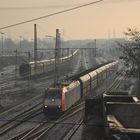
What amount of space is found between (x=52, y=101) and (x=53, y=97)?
348 millimetres

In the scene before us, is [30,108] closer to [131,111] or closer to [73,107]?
[73,107]

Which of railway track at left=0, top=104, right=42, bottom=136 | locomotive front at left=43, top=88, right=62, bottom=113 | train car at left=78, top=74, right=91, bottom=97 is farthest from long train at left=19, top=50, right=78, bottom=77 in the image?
locomotive front at left=43, top=88, right=62, bottom=113

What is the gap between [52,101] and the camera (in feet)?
127

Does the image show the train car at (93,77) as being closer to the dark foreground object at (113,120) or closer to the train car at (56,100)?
the train car at (56,100)

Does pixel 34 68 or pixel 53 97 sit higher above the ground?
pixel 34 68

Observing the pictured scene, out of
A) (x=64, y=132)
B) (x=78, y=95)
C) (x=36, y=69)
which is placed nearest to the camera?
(x=64, y=132)

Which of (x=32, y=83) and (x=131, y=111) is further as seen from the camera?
(x=32, y=83)

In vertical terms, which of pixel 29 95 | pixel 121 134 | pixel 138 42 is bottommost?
pixel 29 95

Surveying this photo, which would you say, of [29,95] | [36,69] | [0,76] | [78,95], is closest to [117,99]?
[78,95]

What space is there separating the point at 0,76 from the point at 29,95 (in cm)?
3832

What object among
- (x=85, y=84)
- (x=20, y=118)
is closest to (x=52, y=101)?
(x=20, y=118)

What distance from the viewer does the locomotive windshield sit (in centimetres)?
3859

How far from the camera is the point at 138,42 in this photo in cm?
4544

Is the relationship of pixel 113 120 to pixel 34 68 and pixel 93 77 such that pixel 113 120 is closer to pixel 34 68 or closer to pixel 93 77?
pixel 93 77
